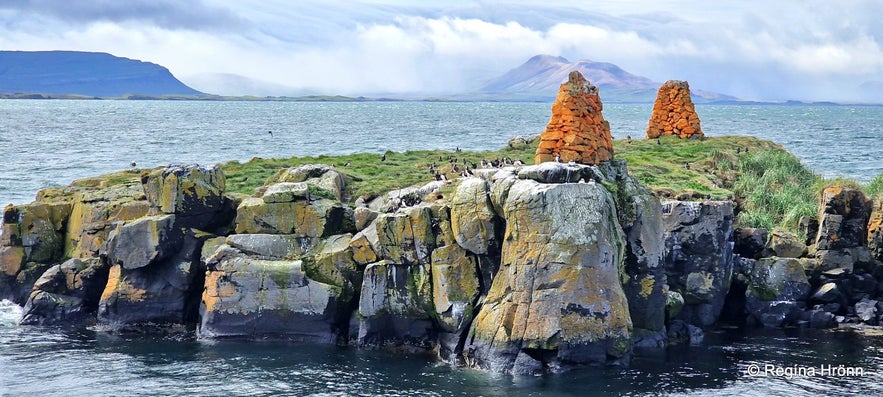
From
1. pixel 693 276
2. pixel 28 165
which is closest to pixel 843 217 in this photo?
pixel 693 276

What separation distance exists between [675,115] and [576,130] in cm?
3668

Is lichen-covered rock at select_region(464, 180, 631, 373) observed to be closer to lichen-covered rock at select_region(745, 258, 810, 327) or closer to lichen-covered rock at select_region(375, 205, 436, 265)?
lichen-covered rock at select_region(375, 205, 436, 265)

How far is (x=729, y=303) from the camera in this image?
48594mm

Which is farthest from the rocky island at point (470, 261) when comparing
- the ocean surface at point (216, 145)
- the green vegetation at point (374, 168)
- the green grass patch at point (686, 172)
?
the ocean surface at point (216, 145)

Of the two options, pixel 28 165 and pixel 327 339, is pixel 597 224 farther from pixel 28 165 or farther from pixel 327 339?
pixel 28 165

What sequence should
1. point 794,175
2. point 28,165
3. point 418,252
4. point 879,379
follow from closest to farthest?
point 879,379, point 418,252, point 794,175, point 28,165

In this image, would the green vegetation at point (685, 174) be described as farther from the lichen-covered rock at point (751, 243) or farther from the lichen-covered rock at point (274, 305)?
the lichen-covered rock at point (274, 305)

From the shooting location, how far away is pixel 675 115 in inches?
3184

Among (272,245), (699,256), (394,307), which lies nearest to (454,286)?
(394,307)

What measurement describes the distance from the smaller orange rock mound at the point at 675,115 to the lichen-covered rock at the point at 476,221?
40670 millimetres

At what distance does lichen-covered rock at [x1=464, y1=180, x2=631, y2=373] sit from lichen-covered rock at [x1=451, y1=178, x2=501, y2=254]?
128cm

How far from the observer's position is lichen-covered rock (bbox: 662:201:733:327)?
153 ft

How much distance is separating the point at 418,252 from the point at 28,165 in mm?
77844

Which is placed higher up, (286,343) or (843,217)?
(843,217)
